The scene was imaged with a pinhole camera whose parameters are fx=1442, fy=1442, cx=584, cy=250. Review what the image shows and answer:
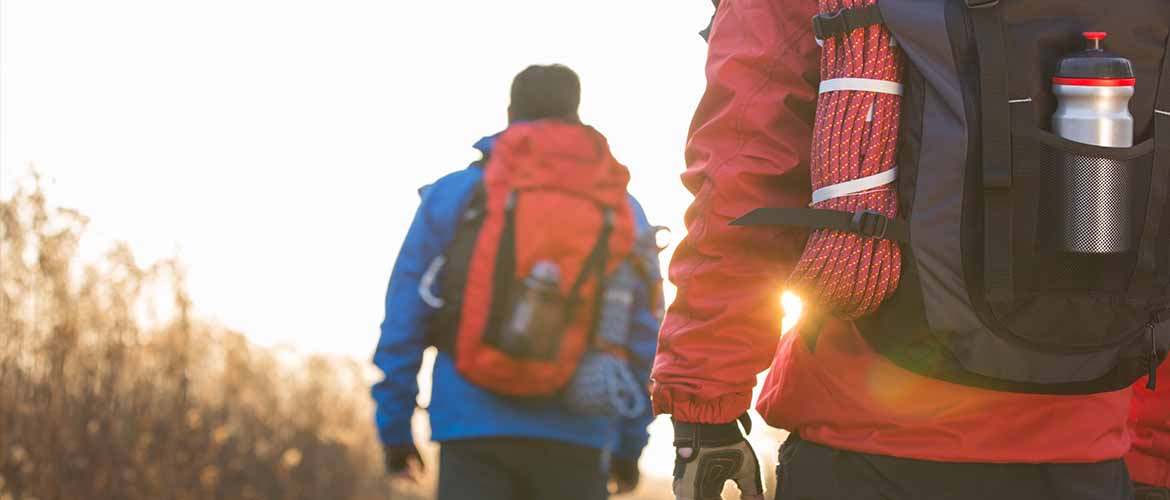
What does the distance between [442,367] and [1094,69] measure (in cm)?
292

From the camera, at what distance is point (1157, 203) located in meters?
2.31

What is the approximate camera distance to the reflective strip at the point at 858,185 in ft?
7.45

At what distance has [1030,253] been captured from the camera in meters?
2.24

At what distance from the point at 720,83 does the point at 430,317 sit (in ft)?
8.04

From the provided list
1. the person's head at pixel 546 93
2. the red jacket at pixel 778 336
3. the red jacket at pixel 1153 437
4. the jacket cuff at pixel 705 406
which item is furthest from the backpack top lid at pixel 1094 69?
the person's head at pixel 546 93

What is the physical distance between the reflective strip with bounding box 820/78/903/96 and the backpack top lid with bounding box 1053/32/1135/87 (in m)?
0.24

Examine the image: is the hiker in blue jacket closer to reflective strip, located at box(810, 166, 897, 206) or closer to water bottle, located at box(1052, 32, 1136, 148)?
reflective strip, located at box(810, 166, 897, 206)

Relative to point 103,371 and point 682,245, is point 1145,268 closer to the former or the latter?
point 682,245

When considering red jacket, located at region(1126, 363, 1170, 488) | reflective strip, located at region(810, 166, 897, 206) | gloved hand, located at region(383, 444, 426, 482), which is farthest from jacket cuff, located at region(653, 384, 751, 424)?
gloved hand, located at region(383, 444, 426, 482)

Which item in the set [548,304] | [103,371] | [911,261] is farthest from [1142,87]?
[103,371]

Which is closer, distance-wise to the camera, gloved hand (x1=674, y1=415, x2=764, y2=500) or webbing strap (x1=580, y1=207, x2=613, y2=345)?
gloved hand (x1=674, y1=415, x2=764, y2=500)

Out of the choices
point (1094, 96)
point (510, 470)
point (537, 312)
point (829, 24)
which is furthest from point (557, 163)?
point (1094, 96)

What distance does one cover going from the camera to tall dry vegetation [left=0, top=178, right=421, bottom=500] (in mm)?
6465

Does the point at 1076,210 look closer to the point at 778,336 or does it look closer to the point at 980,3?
the point at 980,3
